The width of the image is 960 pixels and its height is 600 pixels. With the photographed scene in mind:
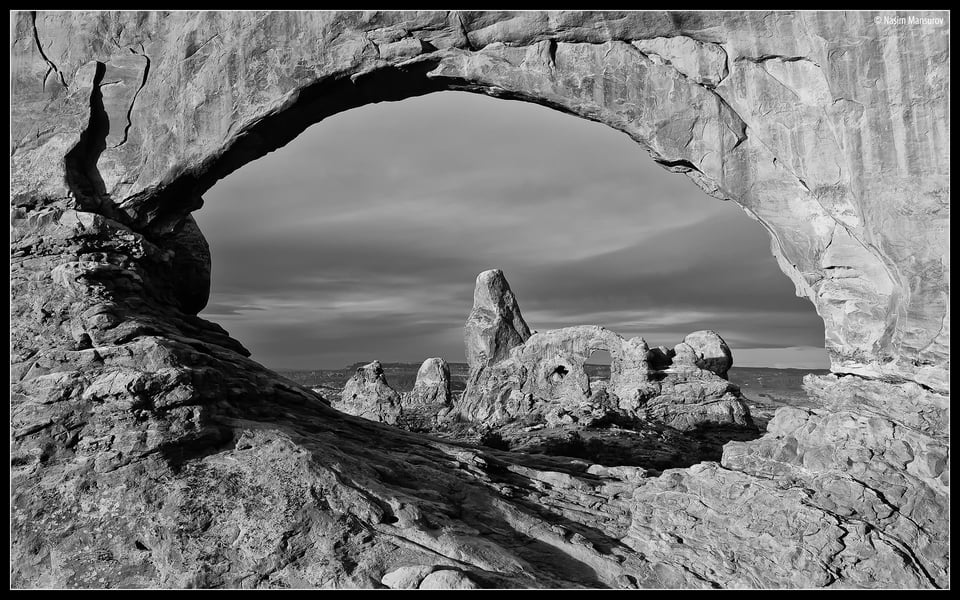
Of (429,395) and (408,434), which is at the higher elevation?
(408,434)

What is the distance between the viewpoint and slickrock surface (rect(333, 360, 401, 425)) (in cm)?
3122

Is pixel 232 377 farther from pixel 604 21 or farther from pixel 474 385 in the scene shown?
pixel 474 385

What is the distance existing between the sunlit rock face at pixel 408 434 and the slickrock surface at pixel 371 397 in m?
18.2

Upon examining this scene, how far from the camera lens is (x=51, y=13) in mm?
13047

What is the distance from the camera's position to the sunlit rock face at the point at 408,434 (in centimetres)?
877

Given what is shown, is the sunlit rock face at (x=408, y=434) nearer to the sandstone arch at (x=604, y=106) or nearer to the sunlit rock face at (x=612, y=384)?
the sandstone arch at (x=604, y=106)

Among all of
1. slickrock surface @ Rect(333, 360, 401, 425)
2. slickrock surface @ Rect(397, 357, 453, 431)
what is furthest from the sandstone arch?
slickrock surface @ Rect(397, 357, 453, 431)

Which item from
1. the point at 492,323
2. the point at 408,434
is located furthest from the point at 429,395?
the point at 408,434

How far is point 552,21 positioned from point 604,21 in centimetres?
87

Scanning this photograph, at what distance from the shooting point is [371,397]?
104ft

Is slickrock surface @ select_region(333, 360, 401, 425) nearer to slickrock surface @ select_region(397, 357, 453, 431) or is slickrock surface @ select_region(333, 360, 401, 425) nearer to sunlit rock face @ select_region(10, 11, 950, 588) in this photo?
slickrock surface @ select_region(397, 357, 453, 431)

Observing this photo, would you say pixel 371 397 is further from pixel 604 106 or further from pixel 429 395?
pixel 604 106

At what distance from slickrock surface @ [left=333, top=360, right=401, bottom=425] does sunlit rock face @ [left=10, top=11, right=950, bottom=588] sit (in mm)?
18155

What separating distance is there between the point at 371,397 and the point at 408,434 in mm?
18581
